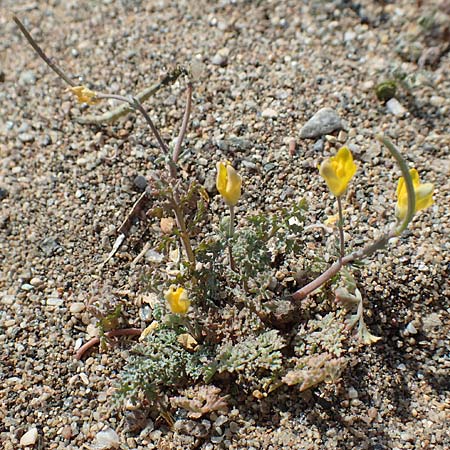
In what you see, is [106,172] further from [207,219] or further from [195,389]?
[195,389]

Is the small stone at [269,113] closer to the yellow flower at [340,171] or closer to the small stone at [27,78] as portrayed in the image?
the yellow flower at [340,171]

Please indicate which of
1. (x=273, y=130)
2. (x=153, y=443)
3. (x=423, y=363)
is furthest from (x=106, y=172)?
(x=423, y=363)

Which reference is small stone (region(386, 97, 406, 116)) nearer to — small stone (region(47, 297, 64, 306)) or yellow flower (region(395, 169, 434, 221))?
yellow flower (region(395, 169, 434, 221))

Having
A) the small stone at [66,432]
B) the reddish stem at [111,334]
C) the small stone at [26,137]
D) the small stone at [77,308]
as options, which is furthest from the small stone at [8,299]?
the small stone at [26,137]

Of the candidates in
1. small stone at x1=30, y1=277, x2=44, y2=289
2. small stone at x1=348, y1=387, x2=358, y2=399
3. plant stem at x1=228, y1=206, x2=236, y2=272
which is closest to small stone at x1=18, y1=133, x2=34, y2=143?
small stone at x1=30, y1=277, x2=44, y2=289

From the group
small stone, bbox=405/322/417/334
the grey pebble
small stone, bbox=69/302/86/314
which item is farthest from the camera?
the grey pebble

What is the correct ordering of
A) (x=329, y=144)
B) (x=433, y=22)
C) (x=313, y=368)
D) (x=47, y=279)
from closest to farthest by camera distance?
(x=313, y=368)
(x=47, y=279)
(x=329, y=144)
(x=433, y=22)
